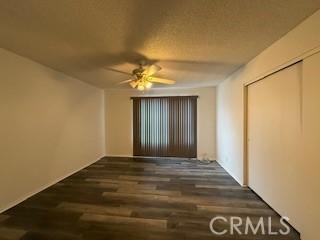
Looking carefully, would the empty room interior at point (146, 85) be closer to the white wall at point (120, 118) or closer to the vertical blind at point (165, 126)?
the vertical blind at point (165, 126)

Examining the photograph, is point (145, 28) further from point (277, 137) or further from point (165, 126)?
point (165, 126)

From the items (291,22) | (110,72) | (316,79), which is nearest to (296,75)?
(316,79)

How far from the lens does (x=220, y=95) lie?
17.9 ft

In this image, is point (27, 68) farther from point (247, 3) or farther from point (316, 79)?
point (316, 79)

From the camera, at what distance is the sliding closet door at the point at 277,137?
2.29 meters

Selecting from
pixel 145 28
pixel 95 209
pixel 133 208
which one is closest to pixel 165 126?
pixel 133 208

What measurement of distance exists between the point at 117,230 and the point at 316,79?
2.57 meters

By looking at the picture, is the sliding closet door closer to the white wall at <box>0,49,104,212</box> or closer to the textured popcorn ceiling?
the textured popcorn ceiling

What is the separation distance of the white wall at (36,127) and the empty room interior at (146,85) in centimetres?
2

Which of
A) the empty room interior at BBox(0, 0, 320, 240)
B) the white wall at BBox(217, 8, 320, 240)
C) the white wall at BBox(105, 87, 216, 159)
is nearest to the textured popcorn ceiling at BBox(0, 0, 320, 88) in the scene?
the empty room interior at BBox(0, 0, 320, 240)

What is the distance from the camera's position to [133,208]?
288 centimetres

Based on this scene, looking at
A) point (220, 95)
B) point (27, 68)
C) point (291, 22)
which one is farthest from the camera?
point (220, 95)

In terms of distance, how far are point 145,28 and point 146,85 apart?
153cm

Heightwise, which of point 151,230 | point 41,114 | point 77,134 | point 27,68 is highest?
point 27,68
